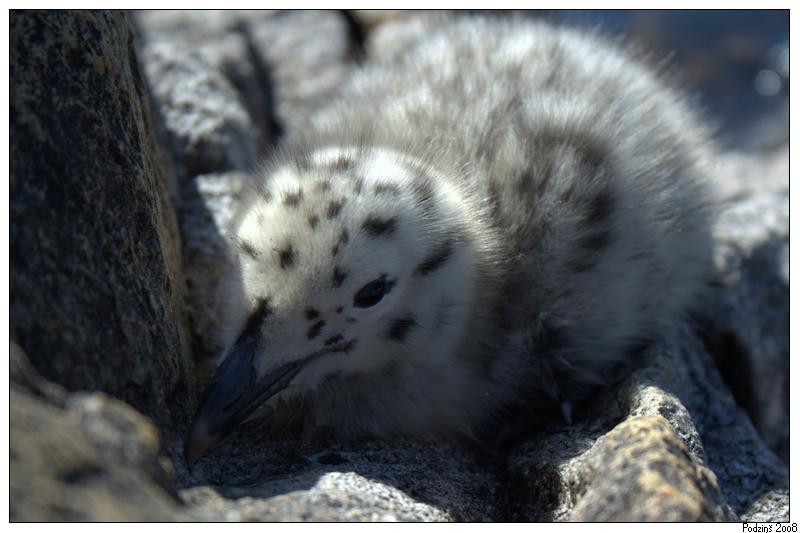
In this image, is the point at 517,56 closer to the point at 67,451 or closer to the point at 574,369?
the point at 574,369

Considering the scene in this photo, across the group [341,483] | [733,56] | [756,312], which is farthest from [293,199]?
[733,56]

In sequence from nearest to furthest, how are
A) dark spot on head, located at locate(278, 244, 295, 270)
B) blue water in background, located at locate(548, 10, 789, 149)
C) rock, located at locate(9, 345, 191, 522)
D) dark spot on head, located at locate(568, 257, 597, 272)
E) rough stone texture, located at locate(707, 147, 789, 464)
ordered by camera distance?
rock, located at locate(9, 345, 191, 522)
dark spot on head, located at locate(278, 244, 295, 270)
dark spot on head, located at locate(568, 257, 597, 272)
rough stone texture, located at locate(707, 147, 789, 464)
blue water in background, located at locate(548, 10, 789, 149)

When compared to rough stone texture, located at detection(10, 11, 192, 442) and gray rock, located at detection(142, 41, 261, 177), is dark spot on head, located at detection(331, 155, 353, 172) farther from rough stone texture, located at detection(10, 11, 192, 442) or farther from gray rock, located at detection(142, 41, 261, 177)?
gray rock, located at detection(142, 41, 261, 177)

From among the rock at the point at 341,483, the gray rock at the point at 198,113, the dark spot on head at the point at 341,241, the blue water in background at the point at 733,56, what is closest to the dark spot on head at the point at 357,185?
the dark spot on head at the point at 341,241

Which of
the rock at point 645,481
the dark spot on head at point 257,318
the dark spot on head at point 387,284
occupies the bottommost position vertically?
the rock at point 645,481

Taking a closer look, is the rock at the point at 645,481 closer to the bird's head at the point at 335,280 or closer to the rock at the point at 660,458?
the rock at the point at 660,458

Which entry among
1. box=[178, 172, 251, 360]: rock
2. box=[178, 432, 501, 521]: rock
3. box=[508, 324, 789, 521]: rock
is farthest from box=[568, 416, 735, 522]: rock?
box=[178, 172, 251, 360]: rock
